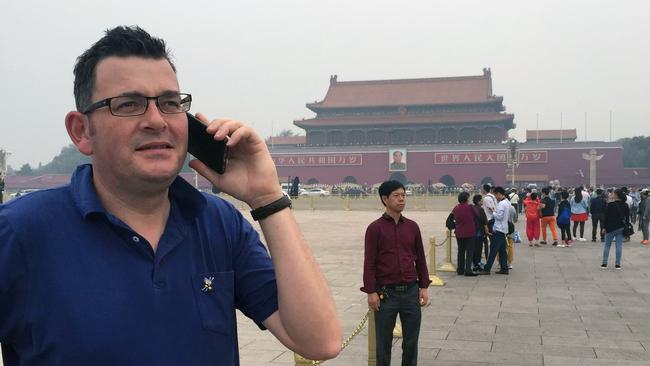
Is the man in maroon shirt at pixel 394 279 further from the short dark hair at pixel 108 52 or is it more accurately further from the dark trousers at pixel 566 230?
the dark trousers at pixel 566 230

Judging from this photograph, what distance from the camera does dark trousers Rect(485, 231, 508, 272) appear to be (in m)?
8.68

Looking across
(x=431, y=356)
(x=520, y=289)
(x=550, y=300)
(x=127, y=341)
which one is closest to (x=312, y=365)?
(x=431, y=356)

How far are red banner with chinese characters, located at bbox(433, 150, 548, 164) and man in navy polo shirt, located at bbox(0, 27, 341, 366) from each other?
4406 centimetres

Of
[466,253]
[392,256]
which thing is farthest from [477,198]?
[392,256]

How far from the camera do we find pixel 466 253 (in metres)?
8.66

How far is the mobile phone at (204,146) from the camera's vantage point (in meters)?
1.22

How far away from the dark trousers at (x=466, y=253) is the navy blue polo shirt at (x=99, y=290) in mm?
7611

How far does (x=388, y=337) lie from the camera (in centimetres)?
374

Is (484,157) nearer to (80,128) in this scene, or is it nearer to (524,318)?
(524,318)

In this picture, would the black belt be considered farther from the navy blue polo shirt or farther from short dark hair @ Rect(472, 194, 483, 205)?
short dark hair @ Rect(472, 194, 483, 205)

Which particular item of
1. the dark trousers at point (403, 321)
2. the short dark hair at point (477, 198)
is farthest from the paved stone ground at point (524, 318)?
the short dark hair at point (477, 198)

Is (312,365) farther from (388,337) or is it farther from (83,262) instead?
(83,262)

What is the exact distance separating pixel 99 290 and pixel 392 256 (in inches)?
113

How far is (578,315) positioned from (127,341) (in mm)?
5883
